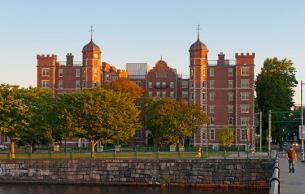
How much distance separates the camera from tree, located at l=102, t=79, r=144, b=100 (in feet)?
322

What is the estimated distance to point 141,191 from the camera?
147ft

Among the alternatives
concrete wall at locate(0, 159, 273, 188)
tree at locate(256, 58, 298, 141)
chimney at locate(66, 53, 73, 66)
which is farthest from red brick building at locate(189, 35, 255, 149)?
concrete wall at locate(0, 159, 273, 188)

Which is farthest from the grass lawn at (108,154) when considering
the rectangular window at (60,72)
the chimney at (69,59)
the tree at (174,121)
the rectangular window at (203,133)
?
the chimney at (69,59)

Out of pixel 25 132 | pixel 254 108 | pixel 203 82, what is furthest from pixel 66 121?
pixel 254 108

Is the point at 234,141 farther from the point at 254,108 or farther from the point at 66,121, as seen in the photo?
the point at 66,121

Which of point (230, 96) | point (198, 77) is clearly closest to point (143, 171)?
Result: point (198, 77)

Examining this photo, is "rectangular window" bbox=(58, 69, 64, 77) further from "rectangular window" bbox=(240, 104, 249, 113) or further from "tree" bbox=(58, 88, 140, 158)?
"rectangular window" bbox=(240, 104, 249, 113)

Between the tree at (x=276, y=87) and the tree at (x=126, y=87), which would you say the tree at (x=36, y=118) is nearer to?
the tree at (x=126, y=87)

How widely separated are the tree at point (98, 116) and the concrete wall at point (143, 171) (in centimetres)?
1211

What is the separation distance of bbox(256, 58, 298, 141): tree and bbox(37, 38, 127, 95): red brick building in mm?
33902

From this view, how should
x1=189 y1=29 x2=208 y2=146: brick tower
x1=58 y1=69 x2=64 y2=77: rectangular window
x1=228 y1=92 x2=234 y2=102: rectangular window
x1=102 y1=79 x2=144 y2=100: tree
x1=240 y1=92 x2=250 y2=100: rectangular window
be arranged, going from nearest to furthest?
x1=102 y1=79 x2=144 y2=100: tree → x1=189 y1=29 x2=208 y2=146: brick tower → x1=240 y1=92 x2=250 y2=100: rectangular window → x1=228 y1=92 x2=234 y2=102: rectangular window → x1=58 y1=69 x2=64 y2=77: rectangular window

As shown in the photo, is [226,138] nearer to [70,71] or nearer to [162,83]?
[162,83]

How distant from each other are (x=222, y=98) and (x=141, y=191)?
199 feet

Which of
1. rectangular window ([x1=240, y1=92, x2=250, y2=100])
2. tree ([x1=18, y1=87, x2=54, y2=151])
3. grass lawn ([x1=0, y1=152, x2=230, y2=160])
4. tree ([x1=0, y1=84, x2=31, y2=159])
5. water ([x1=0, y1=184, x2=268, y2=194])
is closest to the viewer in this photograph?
water ([x1=0, y1=184, x2=268, y2=194])
